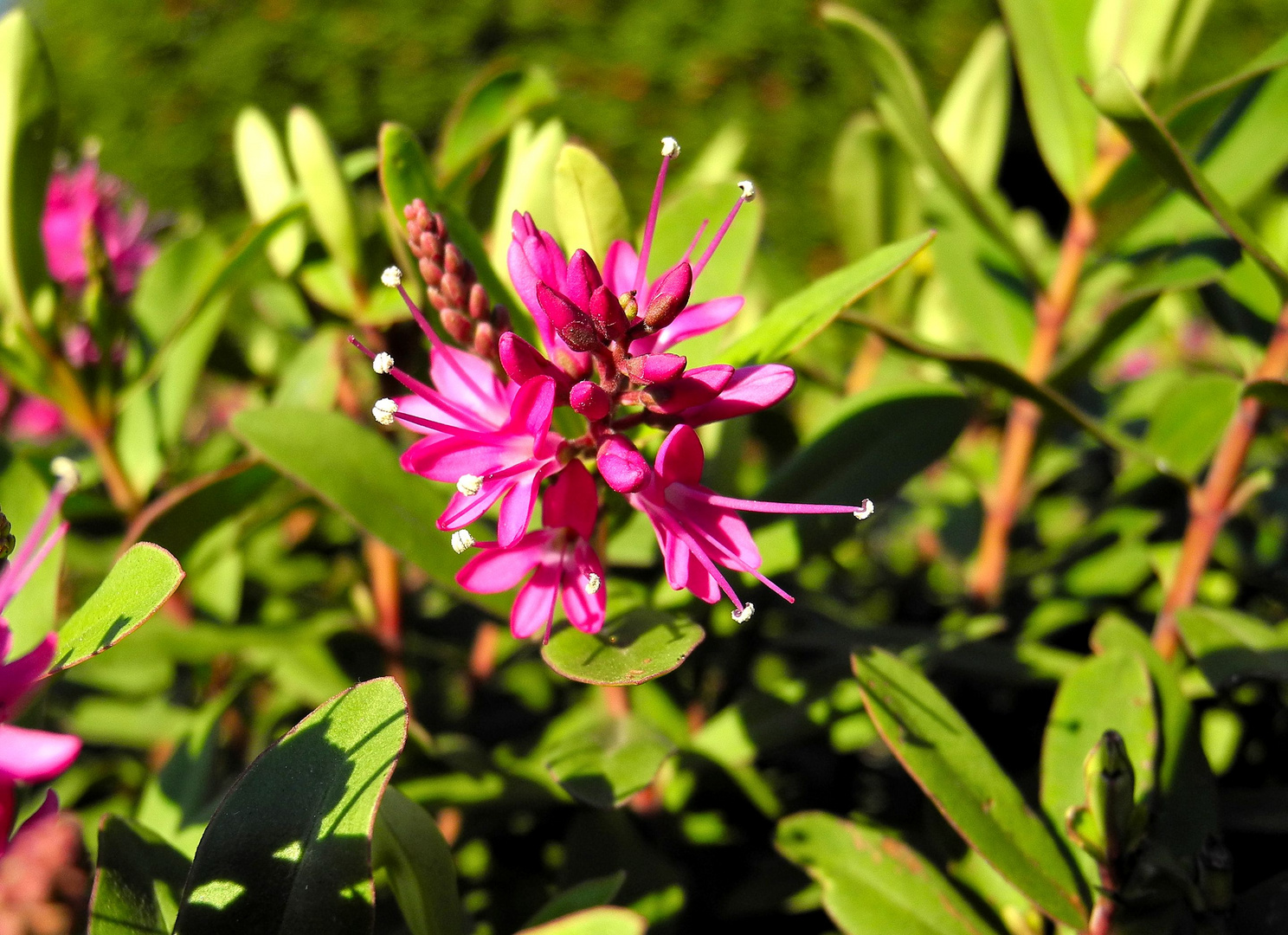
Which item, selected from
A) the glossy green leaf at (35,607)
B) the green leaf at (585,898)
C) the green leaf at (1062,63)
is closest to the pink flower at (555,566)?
the green leaf at (585,898)

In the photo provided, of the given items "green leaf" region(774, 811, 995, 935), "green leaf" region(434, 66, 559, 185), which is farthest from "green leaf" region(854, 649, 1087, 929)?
"green leaf" region(434, 66, 559, 185)

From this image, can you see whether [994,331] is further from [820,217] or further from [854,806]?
[820,217]

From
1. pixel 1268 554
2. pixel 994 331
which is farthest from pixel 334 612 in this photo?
pixel 1268 554

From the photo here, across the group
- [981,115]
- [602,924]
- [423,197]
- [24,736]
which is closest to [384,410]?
[423,197]

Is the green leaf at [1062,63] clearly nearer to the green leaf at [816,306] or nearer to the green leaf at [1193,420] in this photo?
the green leaf at [1193,420]

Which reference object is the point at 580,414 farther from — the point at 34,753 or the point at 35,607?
the point at 35,607

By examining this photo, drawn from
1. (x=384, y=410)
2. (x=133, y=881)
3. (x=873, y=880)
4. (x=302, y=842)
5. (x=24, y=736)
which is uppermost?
(x=384, y=410)
